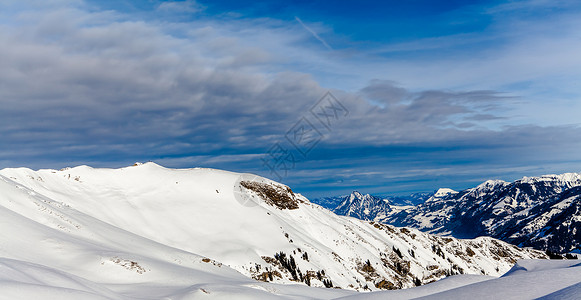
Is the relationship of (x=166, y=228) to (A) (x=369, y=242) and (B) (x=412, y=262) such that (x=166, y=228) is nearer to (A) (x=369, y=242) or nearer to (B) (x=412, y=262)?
(A) (x=369, y=242)

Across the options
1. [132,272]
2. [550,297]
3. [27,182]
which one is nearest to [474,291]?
[550,297]

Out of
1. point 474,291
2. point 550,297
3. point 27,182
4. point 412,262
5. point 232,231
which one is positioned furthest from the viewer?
point 412,262

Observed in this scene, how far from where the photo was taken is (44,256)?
26.8 metres

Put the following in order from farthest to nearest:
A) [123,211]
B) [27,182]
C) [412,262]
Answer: [412,262], [123,211], [27,182]

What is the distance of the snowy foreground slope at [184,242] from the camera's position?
2481 centimetres

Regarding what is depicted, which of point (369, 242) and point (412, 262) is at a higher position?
point (369, 242)

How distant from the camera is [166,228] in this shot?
6284cm

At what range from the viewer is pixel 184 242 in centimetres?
6072

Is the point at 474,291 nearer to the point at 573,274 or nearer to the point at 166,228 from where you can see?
the point at 573,274

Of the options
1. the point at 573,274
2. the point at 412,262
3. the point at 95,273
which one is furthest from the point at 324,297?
the point at 412,262

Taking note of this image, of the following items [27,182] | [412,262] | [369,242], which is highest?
[27,182]

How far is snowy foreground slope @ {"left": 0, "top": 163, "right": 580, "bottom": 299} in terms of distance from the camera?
81.4ft

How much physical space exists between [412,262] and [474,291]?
115 m

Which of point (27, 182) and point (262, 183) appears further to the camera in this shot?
point (262, 183)
